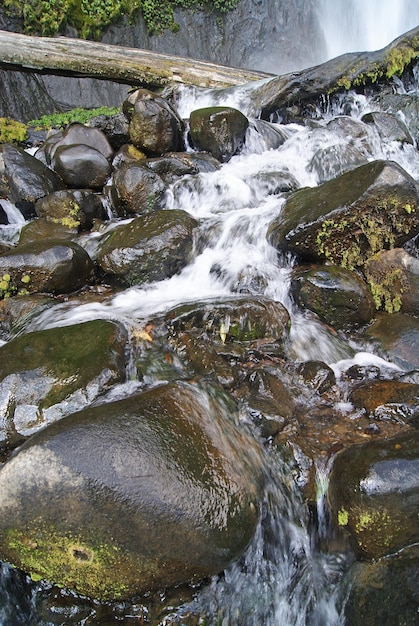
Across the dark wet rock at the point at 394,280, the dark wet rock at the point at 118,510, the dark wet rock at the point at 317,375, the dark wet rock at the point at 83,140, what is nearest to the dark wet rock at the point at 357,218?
the dark wet rock at the point at 394,280

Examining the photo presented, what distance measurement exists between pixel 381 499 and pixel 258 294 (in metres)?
2.84

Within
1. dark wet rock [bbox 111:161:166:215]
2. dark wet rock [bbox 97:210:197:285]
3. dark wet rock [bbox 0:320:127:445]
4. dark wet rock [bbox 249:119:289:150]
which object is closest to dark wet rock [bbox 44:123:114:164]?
dark wet rock [bbox 111:161:166:215]

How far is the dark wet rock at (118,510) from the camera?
6.97 ft

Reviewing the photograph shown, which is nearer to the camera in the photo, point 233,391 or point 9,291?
point 233,391

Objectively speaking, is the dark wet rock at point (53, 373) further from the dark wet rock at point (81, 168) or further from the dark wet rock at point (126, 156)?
the dark wet rock at point (126, 156)

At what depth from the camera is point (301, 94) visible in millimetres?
10094

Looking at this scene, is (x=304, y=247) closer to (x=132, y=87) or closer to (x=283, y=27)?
(x=132, y=87)

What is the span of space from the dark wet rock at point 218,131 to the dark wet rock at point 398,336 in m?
4.99

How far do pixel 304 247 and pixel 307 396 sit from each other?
2.09 m

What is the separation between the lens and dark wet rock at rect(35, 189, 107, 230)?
22.1 feet

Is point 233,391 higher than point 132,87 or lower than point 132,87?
lower

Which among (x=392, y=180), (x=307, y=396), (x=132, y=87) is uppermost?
(x=132, y=87)

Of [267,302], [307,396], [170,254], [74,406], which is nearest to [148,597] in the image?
[74,406]

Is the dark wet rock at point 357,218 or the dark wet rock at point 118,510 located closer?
the dark wet rock at point 118,510
